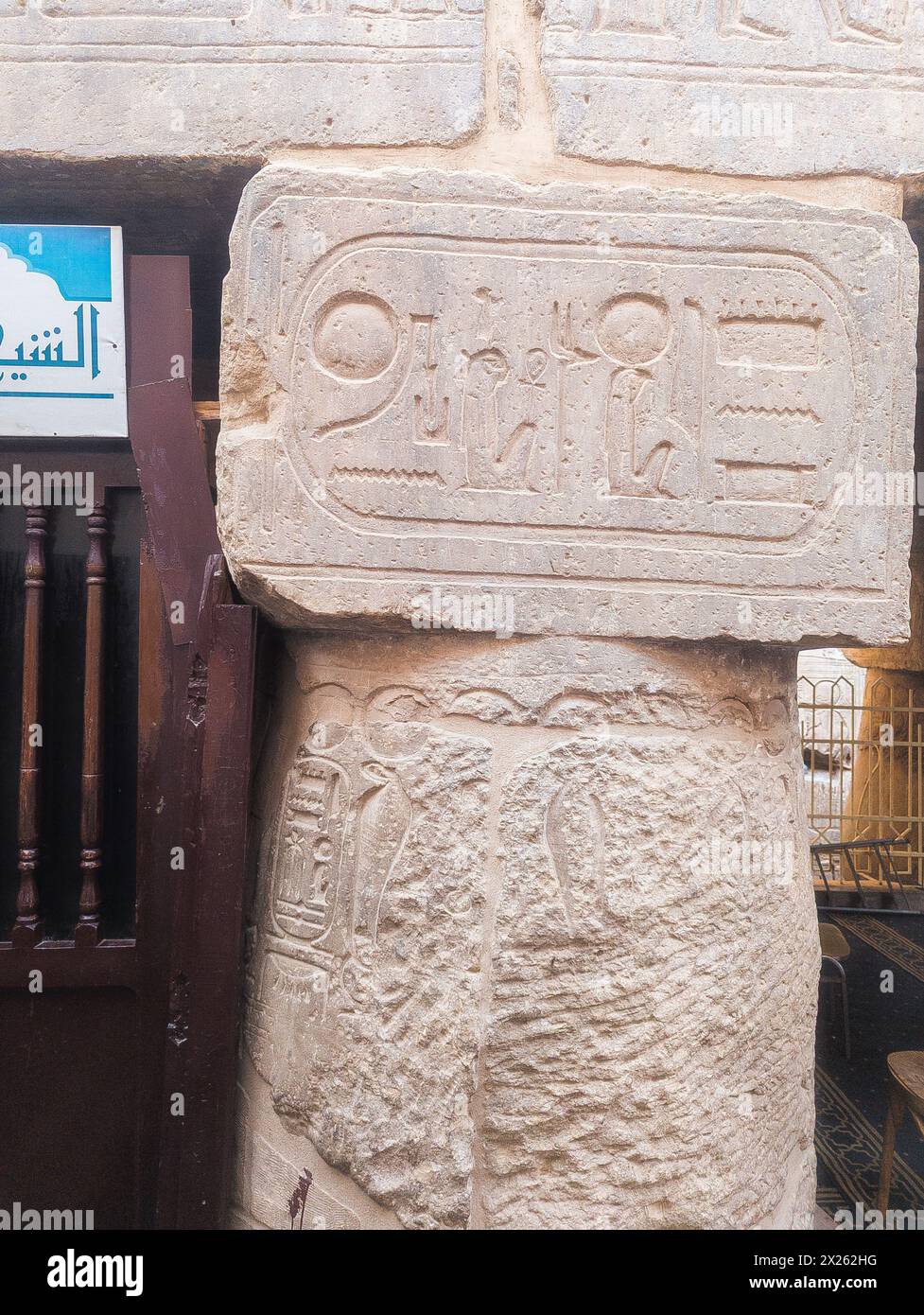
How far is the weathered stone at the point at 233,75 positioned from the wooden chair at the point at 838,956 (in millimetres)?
2938

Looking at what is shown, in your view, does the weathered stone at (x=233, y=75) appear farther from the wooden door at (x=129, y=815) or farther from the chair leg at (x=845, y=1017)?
the chair leg at (x=845, y=1017)

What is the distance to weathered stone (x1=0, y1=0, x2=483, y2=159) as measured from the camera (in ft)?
5.13

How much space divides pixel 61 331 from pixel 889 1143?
2782mm

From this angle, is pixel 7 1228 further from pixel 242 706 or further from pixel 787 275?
pixel 787 275

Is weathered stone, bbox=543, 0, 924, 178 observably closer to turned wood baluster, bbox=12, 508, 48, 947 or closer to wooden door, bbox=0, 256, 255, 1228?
wooden door, bbox=0, 256, 255, 1228

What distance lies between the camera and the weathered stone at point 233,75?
Result: 156 centimetres

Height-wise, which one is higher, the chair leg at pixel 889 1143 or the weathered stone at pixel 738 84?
the weathered stone at pixel 738 84

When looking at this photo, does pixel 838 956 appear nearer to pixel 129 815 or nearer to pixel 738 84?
pixel 129 815

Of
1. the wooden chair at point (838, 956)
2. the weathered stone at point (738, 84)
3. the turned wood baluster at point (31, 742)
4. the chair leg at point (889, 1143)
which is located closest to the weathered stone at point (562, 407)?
the weathered stone at point (738, 84)

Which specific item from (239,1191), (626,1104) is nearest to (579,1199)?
(626,1104)

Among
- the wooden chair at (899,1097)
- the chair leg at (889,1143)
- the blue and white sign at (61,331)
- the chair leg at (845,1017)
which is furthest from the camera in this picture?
the chair leg at (845,1017)

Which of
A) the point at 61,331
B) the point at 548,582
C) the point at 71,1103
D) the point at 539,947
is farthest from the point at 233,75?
the point at 71,1103

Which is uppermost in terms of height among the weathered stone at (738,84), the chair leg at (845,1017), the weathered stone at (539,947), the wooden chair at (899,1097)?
the weathered stone at (738,84)

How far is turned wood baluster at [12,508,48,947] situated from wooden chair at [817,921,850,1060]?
2657mm
